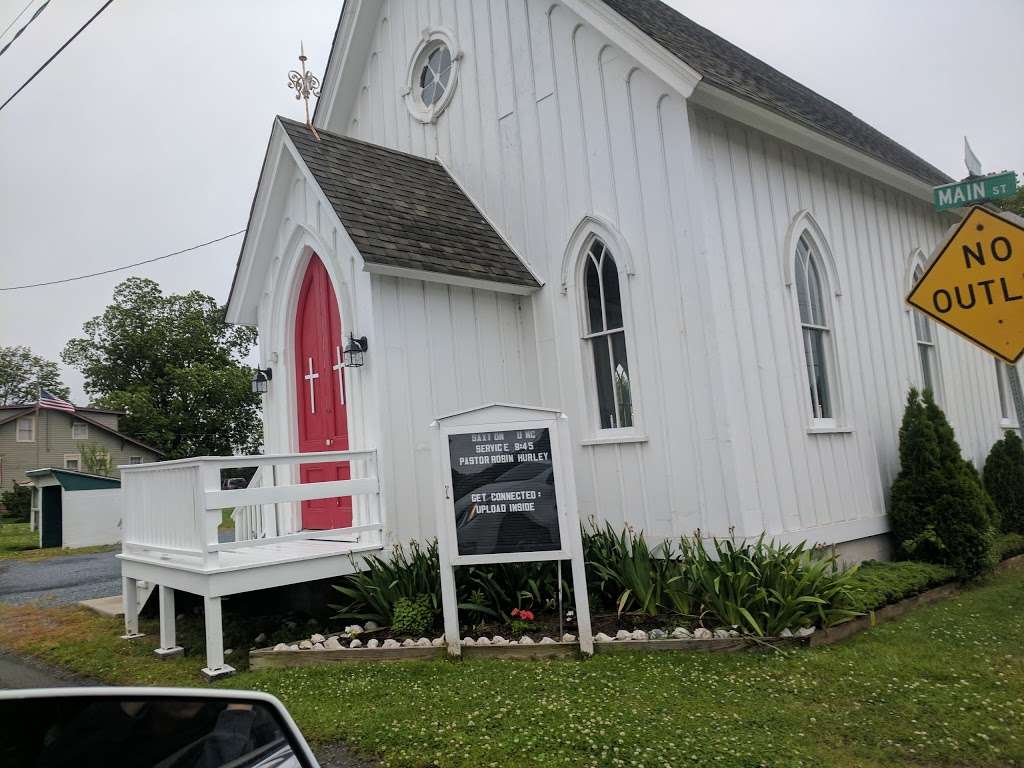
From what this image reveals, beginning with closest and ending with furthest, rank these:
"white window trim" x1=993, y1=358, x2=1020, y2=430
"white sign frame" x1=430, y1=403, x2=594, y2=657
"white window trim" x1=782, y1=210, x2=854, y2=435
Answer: "white sign frame" x1=430, y1=403, x2=594, y2=657 < "white window trim" x1=782, y1=210, x2=854, y2=435 < "white window trim" x1=993, y1=358, x2=1020, y2=430

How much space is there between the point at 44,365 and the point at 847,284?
76182 mm

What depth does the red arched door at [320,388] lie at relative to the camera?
30.5ft

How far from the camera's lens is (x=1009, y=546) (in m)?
10.1

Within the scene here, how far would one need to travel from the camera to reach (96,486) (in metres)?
22.2

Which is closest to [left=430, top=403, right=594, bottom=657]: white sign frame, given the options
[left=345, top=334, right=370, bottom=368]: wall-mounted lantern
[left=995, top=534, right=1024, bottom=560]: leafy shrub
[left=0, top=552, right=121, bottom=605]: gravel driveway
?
[left=345, top=334, right=370, bottom=368]: wall-mounted lantern

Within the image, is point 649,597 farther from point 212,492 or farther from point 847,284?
point 847,284

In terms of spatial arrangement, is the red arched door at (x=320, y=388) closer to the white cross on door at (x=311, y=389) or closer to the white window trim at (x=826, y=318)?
the white cross on door at (x=311, y=389)

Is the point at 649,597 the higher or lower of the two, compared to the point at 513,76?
lower

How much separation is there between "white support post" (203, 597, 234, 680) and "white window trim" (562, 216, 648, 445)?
4.25 m

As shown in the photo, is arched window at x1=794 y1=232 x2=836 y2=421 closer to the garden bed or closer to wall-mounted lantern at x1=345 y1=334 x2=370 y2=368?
the garden bed

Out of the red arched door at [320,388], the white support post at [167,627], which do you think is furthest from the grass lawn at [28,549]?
the white support post at [167,627]

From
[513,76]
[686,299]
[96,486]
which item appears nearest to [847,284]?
[686,299]

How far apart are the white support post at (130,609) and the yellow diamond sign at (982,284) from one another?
8.32 meters

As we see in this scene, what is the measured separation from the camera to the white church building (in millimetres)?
8117
